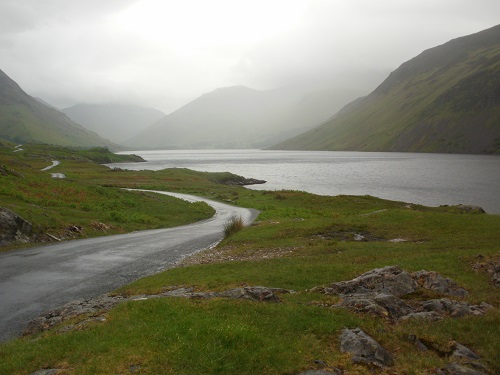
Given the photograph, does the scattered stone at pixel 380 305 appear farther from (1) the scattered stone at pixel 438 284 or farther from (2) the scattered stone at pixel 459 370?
(2) the scattered stone at pixel 459 370

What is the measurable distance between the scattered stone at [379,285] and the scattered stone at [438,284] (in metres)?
0.84

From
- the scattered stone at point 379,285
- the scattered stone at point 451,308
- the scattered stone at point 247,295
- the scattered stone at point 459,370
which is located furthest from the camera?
the scattered stone at point 379,285

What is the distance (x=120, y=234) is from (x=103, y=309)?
29.6 meters

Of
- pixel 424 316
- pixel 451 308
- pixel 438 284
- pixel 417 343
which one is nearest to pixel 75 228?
pixel 438 284

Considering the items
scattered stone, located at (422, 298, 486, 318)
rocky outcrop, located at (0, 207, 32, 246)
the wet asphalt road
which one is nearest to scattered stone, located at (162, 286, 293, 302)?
scattered stone, located at (422, 298, 486, 318)

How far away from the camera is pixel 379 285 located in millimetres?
18922

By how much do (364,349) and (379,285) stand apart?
6.92 m

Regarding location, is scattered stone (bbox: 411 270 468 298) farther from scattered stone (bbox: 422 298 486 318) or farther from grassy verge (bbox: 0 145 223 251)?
grassy verge (bbox: 0 145 223 251)

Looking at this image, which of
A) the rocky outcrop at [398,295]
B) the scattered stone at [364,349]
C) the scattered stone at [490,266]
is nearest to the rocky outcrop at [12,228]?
the rocky outcrop at [398,295]

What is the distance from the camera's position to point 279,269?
969 inches

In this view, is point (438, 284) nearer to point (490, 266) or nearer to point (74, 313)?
point (490, 266)

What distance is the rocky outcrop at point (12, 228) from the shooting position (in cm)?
3634

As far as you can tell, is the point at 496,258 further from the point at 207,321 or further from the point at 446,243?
the point at 207,321

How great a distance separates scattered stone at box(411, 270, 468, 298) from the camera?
61.3ft
